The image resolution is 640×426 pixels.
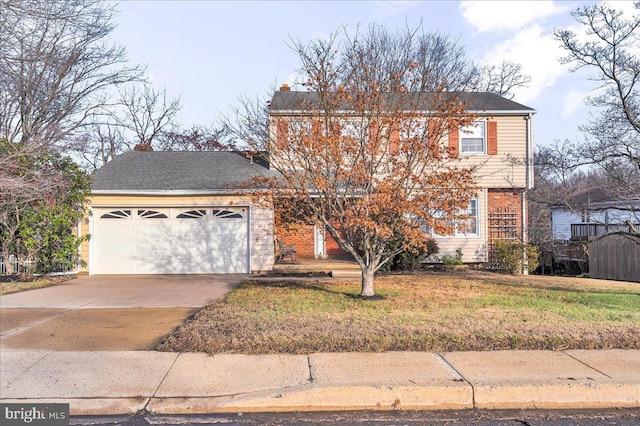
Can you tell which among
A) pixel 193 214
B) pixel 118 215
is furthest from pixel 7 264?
pixel 193 214

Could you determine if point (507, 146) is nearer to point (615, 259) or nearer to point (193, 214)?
point (615, 259)

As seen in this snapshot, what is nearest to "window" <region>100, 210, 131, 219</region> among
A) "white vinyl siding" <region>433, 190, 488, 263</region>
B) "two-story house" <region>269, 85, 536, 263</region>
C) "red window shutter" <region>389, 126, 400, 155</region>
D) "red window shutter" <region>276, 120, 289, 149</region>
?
"two-story house" <region>269, 85, 536, 263</region>

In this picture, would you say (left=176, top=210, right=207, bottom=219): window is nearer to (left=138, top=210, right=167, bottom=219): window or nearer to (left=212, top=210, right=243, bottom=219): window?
(left=212, top=210, right=243, bottom=219): window

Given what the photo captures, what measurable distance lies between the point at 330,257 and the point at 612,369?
1293 cm

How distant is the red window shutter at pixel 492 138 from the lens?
16234mm

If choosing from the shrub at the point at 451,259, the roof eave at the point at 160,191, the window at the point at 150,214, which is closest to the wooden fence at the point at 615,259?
the shrub at the point at 451,259

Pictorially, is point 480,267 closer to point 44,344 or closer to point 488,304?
point 488,304

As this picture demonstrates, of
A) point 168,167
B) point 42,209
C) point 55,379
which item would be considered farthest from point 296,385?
point 168,167

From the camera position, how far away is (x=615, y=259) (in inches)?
645

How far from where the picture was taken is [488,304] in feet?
30.1

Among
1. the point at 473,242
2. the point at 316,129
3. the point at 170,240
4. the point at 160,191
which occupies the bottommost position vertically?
the point at 473,242

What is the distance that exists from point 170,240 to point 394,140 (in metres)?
8.24

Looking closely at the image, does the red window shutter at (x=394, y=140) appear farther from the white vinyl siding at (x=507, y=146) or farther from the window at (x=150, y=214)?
the window at (x=150, y=214)

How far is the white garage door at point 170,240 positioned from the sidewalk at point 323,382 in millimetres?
8587
